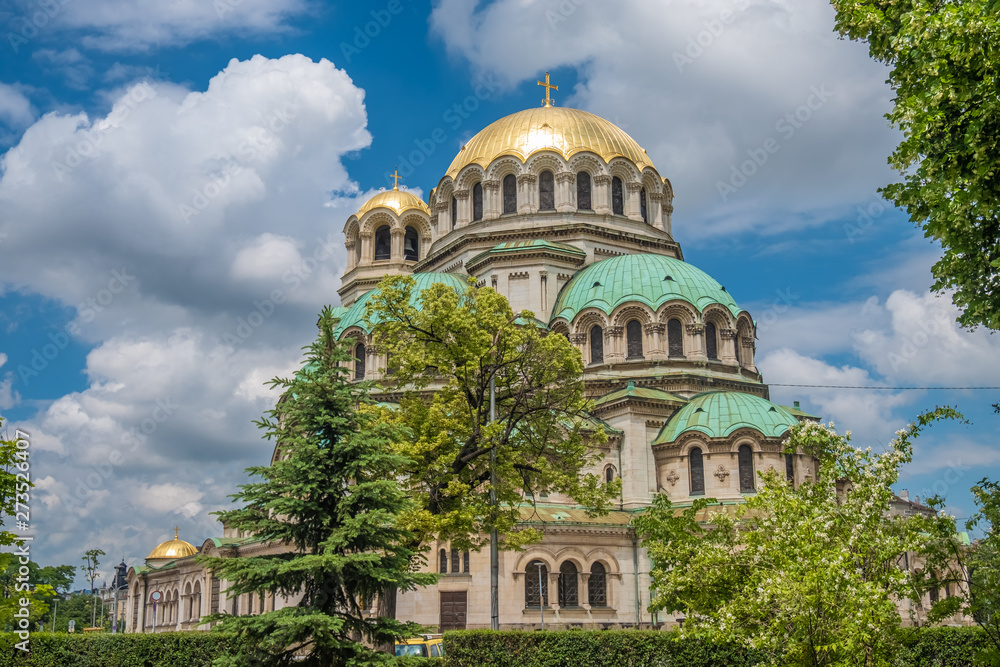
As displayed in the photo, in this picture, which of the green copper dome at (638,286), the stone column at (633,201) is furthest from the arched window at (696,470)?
the stone column at (633,201)

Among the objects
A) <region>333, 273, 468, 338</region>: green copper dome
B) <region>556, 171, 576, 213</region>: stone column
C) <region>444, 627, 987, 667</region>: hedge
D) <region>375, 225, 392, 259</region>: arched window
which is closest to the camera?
<region>444, 627, 987, 667</region>: hedge

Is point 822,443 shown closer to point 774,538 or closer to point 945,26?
point 774,538

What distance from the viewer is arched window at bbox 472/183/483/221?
5236cm

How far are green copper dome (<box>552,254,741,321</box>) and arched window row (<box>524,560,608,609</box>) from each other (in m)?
12.7

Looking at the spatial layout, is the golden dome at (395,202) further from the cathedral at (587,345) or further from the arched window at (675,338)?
the arched window at (675,338)

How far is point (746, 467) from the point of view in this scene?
4022 cm

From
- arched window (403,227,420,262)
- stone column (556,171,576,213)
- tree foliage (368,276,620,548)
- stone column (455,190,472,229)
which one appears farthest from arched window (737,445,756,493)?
arched window (403,227,420,262)

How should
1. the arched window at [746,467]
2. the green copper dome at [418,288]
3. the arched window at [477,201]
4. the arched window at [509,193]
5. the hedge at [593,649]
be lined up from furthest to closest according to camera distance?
the arched window at [477,201]
the arched window at [509,193]
the green copper dome at [418,288]
the arched window at [746,467]
the hedge at [593,649]

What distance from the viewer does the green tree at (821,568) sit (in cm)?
1420

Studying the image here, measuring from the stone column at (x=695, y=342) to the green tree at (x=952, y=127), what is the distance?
99.8 ft

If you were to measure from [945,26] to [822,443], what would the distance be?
7625mm

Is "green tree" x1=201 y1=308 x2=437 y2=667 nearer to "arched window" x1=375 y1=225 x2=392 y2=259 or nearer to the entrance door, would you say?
the entrance door

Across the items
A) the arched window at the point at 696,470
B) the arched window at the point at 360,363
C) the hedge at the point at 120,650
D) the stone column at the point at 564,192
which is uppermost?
the stone column at the point at 564,192

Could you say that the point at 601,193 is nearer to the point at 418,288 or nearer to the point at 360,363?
the point at 418,288
